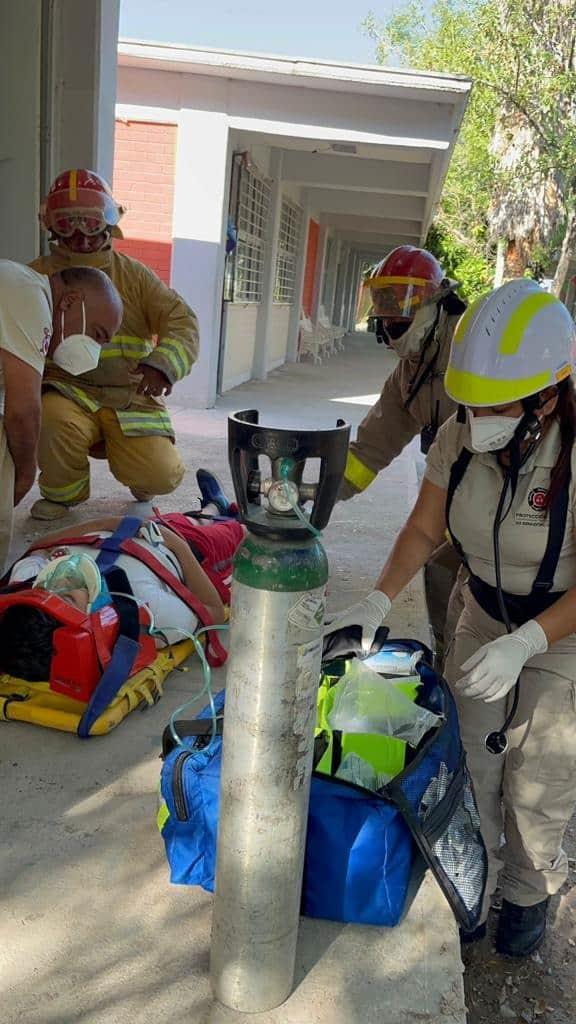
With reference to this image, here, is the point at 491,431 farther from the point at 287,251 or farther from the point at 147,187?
the point at 287,251

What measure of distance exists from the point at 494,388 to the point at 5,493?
1.98 m

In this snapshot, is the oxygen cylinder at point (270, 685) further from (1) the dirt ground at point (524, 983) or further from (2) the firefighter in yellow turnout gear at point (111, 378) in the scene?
(2) the firefighter in yellow turnout gear at point (111, 378)

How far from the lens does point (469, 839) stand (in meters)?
1.93

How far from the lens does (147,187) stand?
8.66 m

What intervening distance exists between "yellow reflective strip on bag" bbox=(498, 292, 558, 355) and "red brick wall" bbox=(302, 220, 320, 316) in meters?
16.9

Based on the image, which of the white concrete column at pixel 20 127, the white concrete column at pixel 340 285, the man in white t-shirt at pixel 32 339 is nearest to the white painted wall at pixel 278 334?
the white concrete column at pixel 20 127

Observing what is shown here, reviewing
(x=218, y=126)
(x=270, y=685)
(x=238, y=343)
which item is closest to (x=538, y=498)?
(x=270, y=685)

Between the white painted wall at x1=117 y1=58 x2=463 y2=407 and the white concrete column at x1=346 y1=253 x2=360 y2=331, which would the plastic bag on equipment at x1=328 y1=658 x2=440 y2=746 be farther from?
the white concrete column at x1=346 y1=253 x2=360 y2=331

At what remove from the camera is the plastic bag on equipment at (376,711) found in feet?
6.75

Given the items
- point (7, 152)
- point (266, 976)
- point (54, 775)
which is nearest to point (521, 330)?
point (266, 976)

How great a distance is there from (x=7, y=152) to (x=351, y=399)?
6.86 metres

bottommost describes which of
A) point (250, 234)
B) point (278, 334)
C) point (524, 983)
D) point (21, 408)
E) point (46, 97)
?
point (524, 983)

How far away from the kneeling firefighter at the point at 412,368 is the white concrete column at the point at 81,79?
2.70 meters

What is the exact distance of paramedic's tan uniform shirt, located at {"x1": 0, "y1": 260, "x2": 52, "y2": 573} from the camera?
2977 mm
